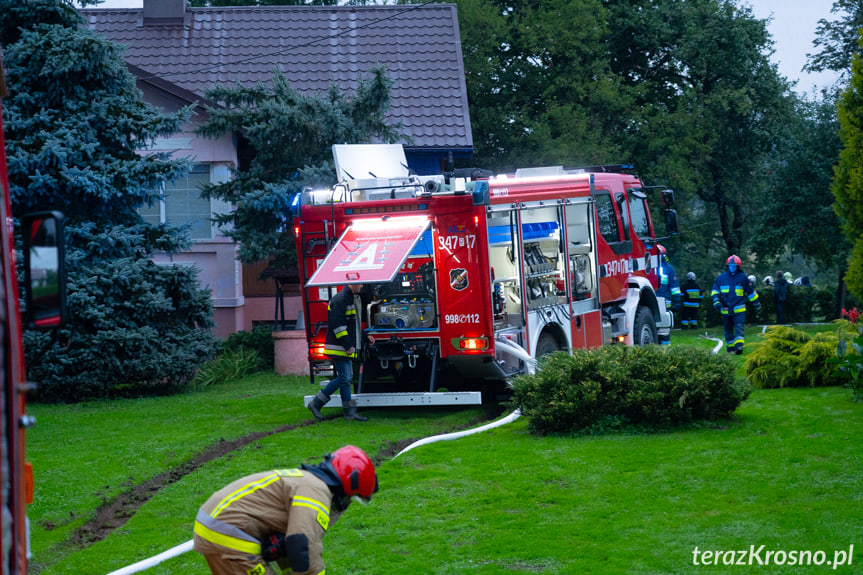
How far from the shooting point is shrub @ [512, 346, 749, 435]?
1046 cm

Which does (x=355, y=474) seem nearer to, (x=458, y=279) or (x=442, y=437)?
(x=442, y=437)

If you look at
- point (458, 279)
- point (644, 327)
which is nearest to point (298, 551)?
point (458, 279)

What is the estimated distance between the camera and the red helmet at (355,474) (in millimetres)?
4879

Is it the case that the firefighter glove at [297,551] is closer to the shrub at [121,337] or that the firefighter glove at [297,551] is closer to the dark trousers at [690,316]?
the shrub at [121,337]

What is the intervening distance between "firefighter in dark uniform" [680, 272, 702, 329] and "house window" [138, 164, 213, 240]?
473 inches

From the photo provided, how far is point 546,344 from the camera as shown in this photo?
44.5 ft

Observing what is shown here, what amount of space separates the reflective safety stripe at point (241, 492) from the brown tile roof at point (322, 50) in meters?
17.1

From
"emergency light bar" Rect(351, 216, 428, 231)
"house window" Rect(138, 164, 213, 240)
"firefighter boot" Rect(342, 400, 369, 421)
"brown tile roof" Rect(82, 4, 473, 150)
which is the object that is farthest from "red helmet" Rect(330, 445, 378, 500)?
"brown tile roof" Rect(82, 4, 473, 150)

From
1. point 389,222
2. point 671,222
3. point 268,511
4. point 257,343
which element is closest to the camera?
point 268,511

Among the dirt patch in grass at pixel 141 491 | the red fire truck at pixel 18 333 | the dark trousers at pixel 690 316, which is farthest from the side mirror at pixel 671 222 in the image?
the red fire truck at pixel 18 333

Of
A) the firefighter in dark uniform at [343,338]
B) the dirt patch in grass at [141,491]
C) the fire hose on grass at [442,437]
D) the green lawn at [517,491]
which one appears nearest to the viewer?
the fire hose on grass at [442,437]

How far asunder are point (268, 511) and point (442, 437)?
5969 millimetres

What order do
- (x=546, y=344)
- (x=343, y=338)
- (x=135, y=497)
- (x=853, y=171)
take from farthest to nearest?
(x=546, y=344), (x=343, y=338), (x=853, y=171), (x=135, y=497)

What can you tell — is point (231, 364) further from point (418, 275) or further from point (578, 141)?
point (578, 141)
